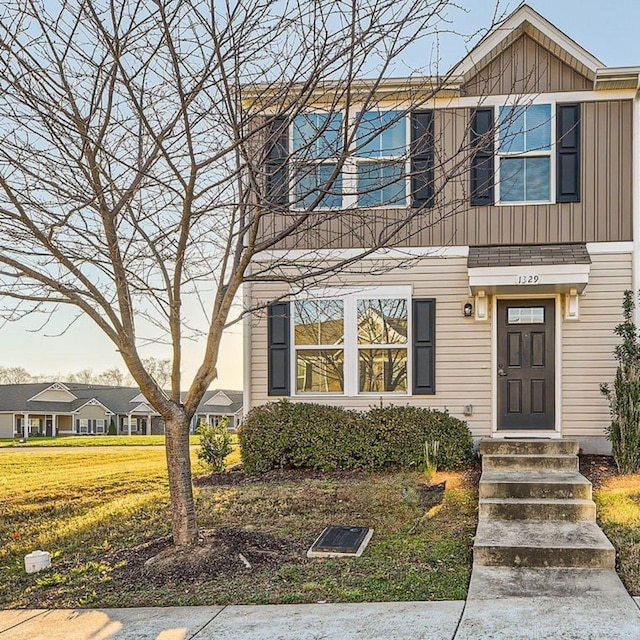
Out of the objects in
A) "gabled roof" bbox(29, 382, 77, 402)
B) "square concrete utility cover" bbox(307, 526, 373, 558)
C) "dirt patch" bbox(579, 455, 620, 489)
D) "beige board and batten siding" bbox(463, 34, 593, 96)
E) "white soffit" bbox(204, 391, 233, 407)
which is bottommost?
"white soffit" bbox(204, 391, 233, 407)

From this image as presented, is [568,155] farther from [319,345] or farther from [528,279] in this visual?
[319,345]

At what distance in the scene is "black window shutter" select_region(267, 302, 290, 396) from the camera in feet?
33.7

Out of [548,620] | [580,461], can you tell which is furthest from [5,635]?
[580,461]

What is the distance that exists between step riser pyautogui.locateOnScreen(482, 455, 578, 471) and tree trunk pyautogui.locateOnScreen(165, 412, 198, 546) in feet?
11.8

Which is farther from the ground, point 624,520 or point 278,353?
point 278,353

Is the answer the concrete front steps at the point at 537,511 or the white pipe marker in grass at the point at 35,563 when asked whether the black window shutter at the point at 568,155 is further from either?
the white pipe marker in grass at the point at 35,563

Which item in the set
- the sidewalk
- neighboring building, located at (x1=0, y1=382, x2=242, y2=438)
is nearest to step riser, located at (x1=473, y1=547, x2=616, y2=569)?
the sidewalk

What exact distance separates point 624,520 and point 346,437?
13.3 ft

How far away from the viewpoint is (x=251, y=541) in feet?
20.0

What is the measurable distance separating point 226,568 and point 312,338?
5.15m

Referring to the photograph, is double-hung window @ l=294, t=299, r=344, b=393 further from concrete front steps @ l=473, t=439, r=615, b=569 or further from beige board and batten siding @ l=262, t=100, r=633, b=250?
concrete front steps @ l=473, t=439, r=615, b=569

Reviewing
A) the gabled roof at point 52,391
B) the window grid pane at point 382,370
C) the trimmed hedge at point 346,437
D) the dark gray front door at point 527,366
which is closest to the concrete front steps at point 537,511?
the trimmed hedge at point 346,437

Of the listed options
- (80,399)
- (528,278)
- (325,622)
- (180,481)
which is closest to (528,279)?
(528,278)

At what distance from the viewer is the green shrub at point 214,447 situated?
10.5 meters
